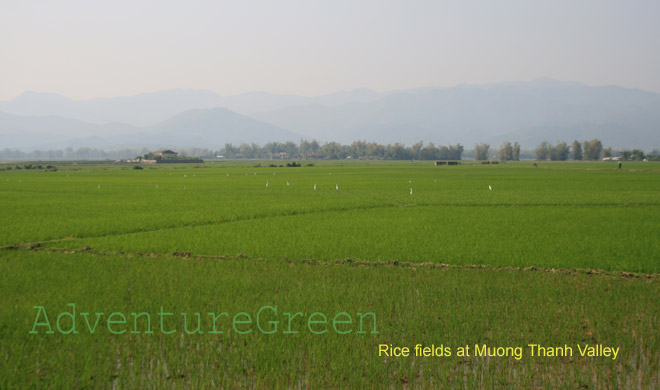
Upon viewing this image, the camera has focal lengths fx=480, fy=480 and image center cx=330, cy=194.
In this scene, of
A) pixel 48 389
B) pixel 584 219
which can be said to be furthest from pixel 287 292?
pixel 584 219

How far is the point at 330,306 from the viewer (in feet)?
23.5

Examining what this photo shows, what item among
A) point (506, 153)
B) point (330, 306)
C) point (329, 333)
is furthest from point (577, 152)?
point (329, 333)

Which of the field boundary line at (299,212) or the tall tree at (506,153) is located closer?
the field boundary line at (299,212)

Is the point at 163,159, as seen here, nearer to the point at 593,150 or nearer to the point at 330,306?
the point at 330,306

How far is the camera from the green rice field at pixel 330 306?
509 centimetres

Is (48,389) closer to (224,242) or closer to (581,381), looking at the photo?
(581,381)

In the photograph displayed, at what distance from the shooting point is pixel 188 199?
2581 centimetres

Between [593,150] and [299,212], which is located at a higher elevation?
[593,150]

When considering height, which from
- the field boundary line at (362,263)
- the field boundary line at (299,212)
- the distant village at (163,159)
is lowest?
the field boundary line at (299,212)

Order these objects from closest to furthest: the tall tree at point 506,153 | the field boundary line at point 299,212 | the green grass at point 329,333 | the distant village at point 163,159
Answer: the green grass at point 329,333
the field boundary line at point 299,212
the distant village at point 163,159
the tall tree at point 506,153

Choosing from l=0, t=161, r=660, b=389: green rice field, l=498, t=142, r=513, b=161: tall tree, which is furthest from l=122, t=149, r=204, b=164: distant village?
l=0, t=161, r=660, b=389: green rice field

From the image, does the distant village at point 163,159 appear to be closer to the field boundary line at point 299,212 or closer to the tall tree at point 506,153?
the field boundary line at point 299,212

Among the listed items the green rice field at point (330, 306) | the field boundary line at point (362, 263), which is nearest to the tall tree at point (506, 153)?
the green rice field at point (330, 306)

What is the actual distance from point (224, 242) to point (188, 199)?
13.9 m
